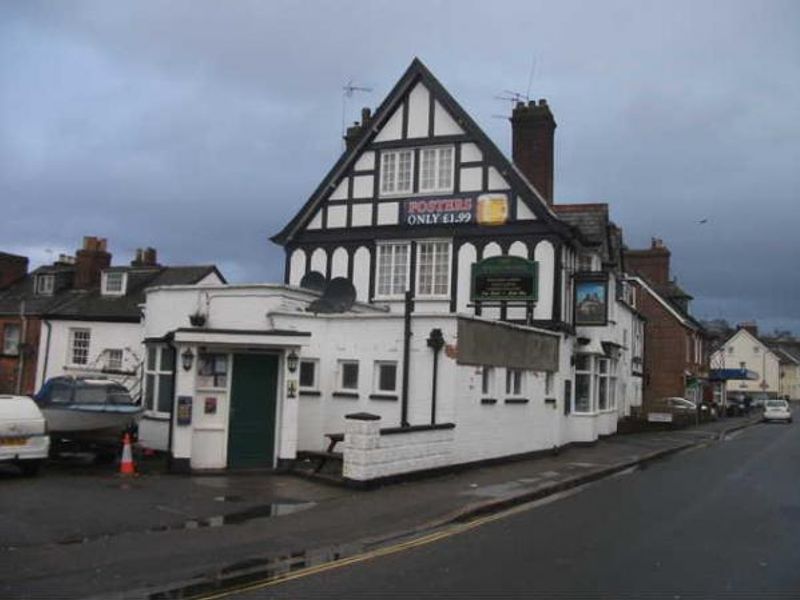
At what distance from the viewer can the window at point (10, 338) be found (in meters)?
37.0

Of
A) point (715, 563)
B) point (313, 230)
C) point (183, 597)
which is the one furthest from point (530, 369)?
point (183, 597)

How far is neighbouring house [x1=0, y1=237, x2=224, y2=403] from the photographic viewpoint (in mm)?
34094

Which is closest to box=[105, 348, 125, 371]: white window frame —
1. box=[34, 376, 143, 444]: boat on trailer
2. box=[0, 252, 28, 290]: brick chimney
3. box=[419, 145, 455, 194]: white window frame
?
box=[0, 252, 28, 290]: brick chimney

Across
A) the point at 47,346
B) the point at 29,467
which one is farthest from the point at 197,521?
the point at 47,346

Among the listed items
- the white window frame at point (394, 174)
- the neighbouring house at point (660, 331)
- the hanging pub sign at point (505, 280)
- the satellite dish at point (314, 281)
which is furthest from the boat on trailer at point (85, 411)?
the neighbouring house at point (660, 331)

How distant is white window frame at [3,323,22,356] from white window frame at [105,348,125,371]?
512 cm

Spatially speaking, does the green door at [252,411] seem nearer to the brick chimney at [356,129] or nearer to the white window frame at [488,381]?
the white window frame at [488,381]

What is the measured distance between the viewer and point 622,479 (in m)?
19.5

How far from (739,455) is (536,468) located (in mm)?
9813

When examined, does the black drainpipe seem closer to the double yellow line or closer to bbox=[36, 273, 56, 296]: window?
the double yellow line

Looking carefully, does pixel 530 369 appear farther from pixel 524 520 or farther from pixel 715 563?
pixel 715 563

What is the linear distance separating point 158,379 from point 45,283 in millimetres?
21893

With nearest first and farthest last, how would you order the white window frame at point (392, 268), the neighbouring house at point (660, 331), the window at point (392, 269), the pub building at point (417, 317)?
the pub building at point (417, 317) → the white window frame at point (392, 268) → the window at point (392, 269) → the neighbouring house at point (660, 331)

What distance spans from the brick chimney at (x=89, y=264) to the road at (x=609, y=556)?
28.8 meters
